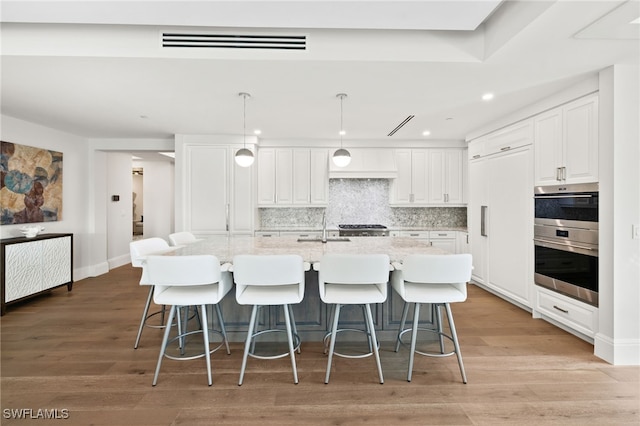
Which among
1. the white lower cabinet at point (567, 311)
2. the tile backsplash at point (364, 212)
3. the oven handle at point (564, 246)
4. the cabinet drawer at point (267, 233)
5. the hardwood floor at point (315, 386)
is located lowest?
the hardwood floor at point (315, 386)

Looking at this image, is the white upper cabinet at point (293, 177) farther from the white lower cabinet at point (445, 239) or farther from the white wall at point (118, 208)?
the white wall at point (118, 208)

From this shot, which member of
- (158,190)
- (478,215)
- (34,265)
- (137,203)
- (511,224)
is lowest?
(34,265)

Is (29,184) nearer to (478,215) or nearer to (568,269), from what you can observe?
(478,215)

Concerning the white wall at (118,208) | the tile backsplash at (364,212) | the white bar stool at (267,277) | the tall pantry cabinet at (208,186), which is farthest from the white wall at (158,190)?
the white bar stool at (267,277)

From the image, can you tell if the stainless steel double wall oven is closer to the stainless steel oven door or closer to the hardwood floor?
the stainless steel oven door

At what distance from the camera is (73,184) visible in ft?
16.6

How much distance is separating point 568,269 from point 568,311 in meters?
0.41

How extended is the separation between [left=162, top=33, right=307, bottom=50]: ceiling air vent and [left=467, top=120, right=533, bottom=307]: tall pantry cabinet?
289 cm

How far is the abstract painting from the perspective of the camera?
394cm

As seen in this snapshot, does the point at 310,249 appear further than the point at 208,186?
No

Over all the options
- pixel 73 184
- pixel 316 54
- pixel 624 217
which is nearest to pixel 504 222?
pixel 624 217

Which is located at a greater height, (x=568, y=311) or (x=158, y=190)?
(x=158, y=190)

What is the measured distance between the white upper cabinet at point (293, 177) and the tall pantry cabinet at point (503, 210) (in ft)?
8.06

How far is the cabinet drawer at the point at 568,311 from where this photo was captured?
2693 mm
